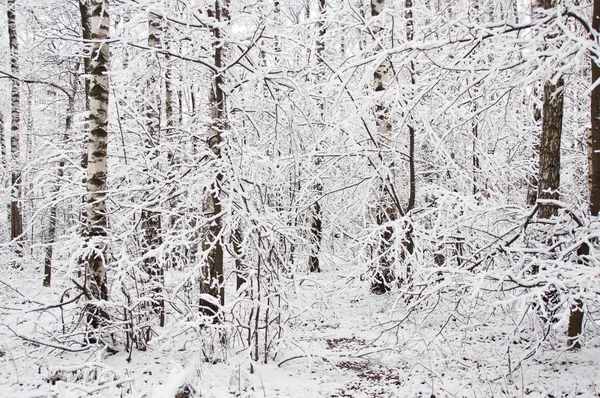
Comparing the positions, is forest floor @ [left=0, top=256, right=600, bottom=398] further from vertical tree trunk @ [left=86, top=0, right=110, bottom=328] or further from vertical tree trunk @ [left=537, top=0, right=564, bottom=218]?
vertical tree trunk @ [left=537, top=0, right=564, bottom=218]

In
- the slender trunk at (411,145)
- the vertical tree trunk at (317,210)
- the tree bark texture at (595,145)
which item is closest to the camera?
the tree bark texture at (595,145)

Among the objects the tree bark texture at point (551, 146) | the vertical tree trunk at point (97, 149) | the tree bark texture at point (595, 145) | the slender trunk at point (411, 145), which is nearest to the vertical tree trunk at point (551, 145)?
the tree bark texture at point (551, 146)

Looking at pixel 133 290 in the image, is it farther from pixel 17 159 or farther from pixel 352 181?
pixel 17 159

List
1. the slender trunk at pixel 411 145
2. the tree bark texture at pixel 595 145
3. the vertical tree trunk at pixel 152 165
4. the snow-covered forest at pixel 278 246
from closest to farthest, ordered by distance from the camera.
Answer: the snow-covered forest at pixel 278 246
the tree bark texture at pixel 595 145
the vertical tree trunk at pixel 152 165
the slender trunk at pixel 411 145

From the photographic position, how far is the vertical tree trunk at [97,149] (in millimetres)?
5949

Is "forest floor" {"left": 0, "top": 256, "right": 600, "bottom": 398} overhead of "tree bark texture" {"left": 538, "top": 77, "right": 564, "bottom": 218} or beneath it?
beneath

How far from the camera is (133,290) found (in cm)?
650

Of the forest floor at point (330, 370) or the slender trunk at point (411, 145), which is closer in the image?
the forest floor at point (330, 370)

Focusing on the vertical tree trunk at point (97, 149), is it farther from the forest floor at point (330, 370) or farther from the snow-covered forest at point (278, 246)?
the forest floor at point (330, 370)

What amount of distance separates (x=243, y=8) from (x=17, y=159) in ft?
35.5

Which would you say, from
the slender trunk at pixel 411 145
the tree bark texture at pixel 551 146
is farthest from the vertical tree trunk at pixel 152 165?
the tree bark texture at pixel 551 146

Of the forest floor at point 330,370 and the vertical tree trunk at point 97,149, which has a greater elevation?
the vertical tree trunk at point 97,149

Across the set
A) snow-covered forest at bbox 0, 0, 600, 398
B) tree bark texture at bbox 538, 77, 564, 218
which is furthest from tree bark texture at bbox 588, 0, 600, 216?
tree bark texture at bbox 538, 77, 564, 218

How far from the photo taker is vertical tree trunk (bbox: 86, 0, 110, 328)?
5.95 m
